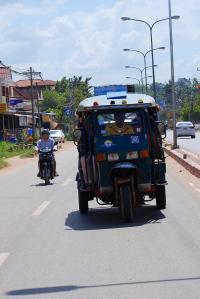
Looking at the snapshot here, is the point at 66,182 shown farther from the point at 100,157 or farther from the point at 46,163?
the point at 100,157

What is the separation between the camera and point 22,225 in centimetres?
1222

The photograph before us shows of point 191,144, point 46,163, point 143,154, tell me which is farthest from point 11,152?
point 143,154

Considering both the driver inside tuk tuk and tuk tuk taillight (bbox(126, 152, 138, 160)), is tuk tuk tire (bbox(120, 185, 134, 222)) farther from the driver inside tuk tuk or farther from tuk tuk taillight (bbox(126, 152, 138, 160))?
the driver inside tuk tuk

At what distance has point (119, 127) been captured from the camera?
12.7 m

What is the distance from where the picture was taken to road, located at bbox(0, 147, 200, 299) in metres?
7.11

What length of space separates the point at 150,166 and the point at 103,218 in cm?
139

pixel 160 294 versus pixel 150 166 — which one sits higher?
pixel 150 166

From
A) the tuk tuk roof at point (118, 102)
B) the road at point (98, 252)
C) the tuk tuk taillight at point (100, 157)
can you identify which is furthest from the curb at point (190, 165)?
the tuk tuk taillight at point (100, 157)

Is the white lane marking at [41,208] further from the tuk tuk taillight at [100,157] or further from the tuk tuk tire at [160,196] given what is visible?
the tuk tuk tire at [160,196]

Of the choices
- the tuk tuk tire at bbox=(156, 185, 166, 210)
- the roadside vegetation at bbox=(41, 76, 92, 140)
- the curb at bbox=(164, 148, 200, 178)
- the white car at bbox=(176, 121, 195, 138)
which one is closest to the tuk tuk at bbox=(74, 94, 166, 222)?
the tuk tuk tire at bbox=(156, 185, 166, 210)

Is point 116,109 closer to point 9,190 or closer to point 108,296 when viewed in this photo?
point 108,296

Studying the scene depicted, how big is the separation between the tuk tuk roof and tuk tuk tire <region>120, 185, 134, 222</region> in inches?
64.3

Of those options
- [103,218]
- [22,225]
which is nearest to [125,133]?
[103,218]

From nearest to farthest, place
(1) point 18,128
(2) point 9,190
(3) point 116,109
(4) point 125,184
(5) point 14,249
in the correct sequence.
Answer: (5) point 14,249 → (4) point 125,184 → (3) point 116,109 → (2) point 9,190 → (1) point 18,128
